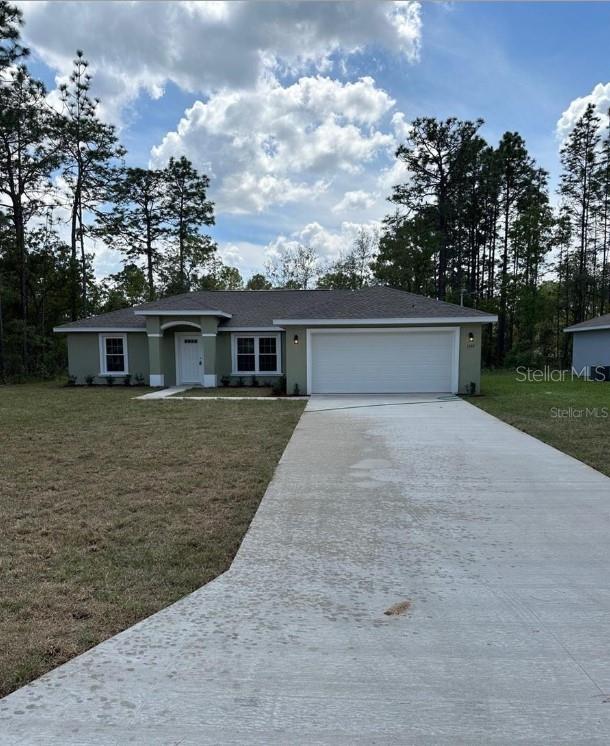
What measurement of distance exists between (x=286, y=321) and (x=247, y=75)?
21.6 ft

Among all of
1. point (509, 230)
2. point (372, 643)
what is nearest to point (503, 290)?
point (509, 230)

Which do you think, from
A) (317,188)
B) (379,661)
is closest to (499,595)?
(379,661)

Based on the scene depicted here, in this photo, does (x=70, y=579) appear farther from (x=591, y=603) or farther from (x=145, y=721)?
(x=591, y=603)

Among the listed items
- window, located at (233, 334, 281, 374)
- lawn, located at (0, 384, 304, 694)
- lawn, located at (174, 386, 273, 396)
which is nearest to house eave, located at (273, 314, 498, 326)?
lawn, located at (174, 386, 273, 396)

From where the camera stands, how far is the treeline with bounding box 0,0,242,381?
21.8m

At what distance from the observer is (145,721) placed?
2072 millimetres

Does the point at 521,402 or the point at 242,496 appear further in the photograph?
the point at 521,402

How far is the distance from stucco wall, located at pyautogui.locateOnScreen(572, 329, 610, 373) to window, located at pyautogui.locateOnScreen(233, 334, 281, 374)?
13764 mm

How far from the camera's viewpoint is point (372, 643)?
2.62 meters

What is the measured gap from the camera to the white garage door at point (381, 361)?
15.2 metres

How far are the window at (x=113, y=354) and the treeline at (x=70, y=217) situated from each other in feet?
18.3

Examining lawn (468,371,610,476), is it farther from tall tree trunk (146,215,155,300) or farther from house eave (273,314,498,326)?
tall tree trunk (146,215,155,300)

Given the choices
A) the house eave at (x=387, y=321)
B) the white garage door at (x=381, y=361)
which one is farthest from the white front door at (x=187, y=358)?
the white garage door at (x=381, y=361)
